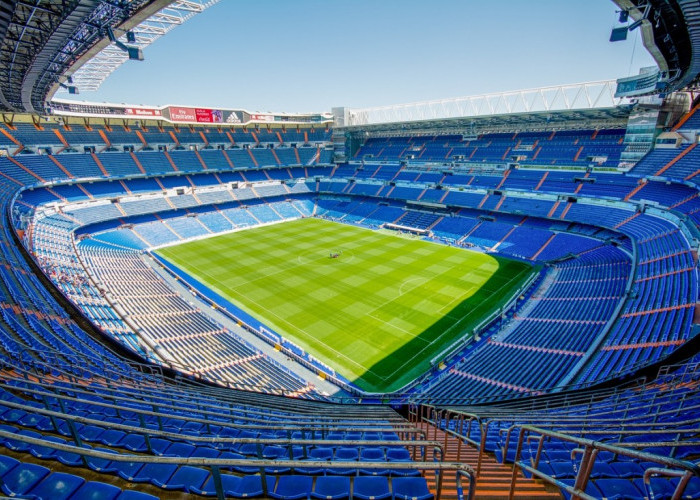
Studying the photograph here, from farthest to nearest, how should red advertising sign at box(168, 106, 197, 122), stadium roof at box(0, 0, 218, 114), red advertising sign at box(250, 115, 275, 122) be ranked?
red advertising sign at box(250, 115, 275, 122) < red advertising sign at box(168, 106, 197, 122) < stadium roof at box(0, 0, 218, 114)

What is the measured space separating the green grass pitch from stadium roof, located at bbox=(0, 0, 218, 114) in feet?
60.8

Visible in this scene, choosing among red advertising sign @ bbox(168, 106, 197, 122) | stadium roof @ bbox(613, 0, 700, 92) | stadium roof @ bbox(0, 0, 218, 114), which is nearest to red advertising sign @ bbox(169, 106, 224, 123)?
red advertising sign @ bbox(168, 106, 197, 122)

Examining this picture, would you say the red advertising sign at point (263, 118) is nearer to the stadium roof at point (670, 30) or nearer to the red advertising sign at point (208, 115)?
the red advertising sign at point (208, 115)

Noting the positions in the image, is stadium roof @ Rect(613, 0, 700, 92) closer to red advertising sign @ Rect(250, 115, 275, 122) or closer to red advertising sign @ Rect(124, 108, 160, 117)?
red advertising sign @ Rect(124, 108, 160, 117)

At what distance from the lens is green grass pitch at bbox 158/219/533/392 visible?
74.6 feet

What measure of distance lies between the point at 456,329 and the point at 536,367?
6425 millimetres

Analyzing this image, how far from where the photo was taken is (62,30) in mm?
12656

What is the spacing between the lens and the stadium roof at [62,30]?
11211 mm

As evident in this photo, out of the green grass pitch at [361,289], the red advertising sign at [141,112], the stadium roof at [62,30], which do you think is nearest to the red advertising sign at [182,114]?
the red advertising sign at [141,112]

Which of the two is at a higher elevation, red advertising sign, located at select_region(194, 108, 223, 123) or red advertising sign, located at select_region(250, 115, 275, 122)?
red advertising sign, located at select_region(250, 115, 275, 122)

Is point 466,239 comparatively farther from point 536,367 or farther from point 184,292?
point 184,292

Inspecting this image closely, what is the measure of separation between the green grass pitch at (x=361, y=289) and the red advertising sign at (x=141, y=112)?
72.1 feet

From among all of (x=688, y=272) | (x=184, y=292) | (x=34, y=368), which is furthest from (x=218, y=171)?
(x=688, y=272)

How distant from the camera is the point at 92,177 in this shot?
45.4 m
